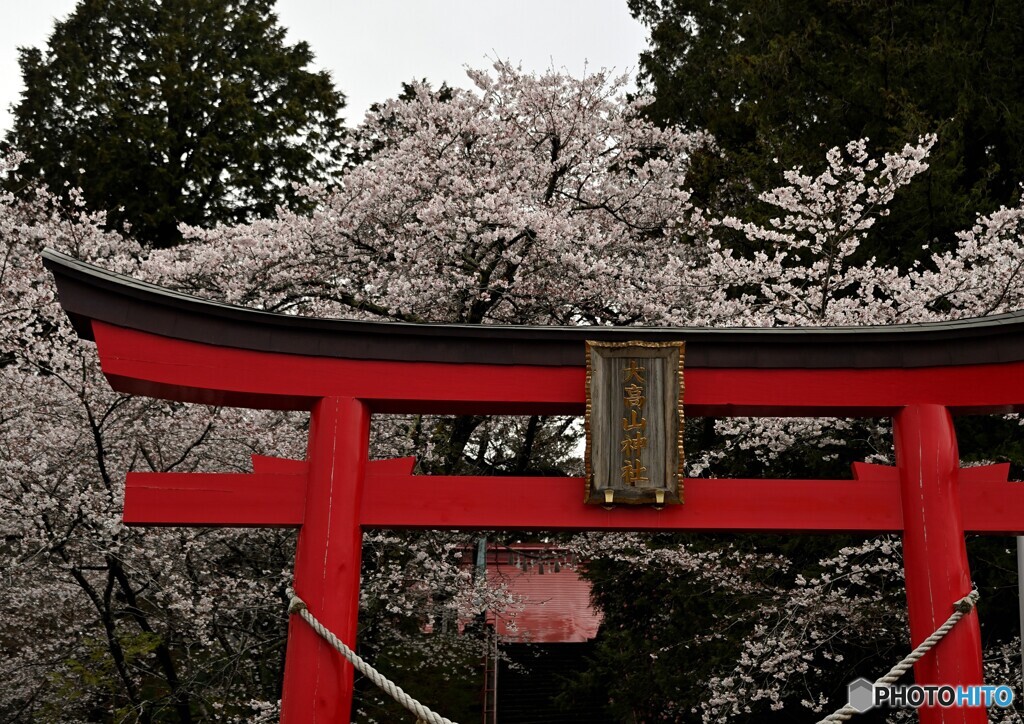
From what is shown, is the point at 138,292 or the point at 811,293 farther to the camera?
the point at 811,293

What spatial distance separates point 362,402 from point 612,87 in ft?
30.0

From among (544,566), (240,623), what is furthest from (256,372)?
(544,566)

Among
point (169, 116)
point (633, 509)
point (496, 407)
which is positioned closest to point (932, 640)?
point (633, 509)

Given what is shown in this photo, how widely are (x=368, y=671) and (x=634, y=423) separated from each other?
2.22 m

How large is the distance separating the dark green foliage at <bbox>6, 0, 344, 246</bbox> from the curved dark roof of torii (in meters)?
16.3

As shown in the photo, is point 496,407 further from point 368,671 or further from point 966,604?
point 966,604

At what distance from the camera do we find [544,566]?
922 inches

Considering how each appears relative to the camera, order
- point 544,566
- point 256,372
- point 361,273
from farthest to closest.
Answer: point 544,566, point 361,273, point 256,372

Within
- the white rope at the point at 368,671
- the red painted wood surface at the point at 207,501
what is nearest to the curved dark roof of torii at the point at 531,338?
the red painted wood surface at the point at 207,501

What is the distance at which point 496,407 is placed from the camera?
5.76 m

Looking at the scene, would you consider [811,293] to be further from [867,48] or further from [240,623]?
[240,623]

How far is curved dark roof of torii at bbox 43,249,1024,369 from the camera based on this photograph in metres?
5.51

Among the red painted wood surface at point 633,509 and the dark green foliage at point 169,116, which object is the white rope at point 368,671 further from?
the dark green foliage at point 169,116

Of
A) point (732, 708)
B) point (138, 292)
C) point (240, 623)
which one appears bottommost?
point (732, 708)
